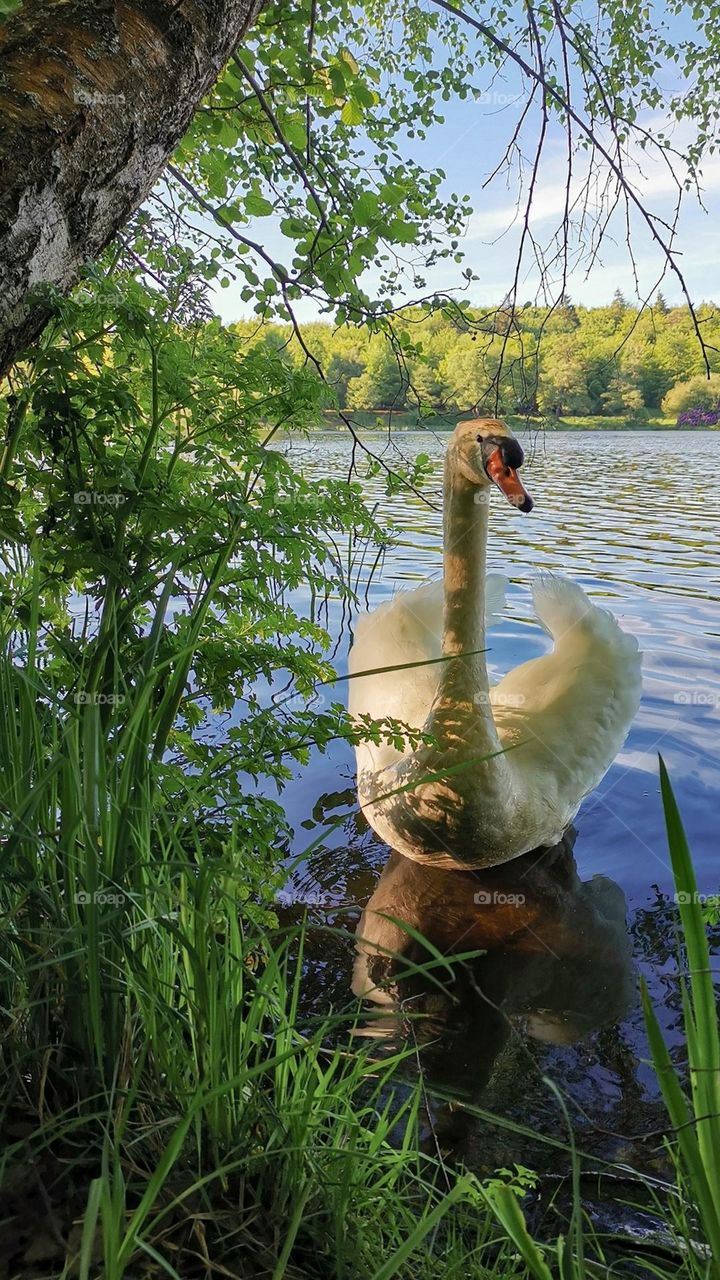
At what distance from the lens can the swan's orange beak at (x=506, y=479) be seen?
3895 mm

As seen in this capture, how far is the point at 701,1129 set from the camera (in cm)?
130

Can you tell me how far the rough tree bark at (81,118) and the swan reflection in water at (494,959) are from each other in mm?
2277

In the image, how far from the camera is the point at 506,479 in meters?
4.15

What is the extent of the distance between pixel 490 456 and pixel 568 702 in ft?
6.06

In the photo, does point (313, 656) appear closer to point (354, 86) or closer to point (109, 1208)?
point (109, 1208)

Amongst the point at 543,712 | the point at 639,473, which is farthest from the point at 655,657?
the point at 639,473
